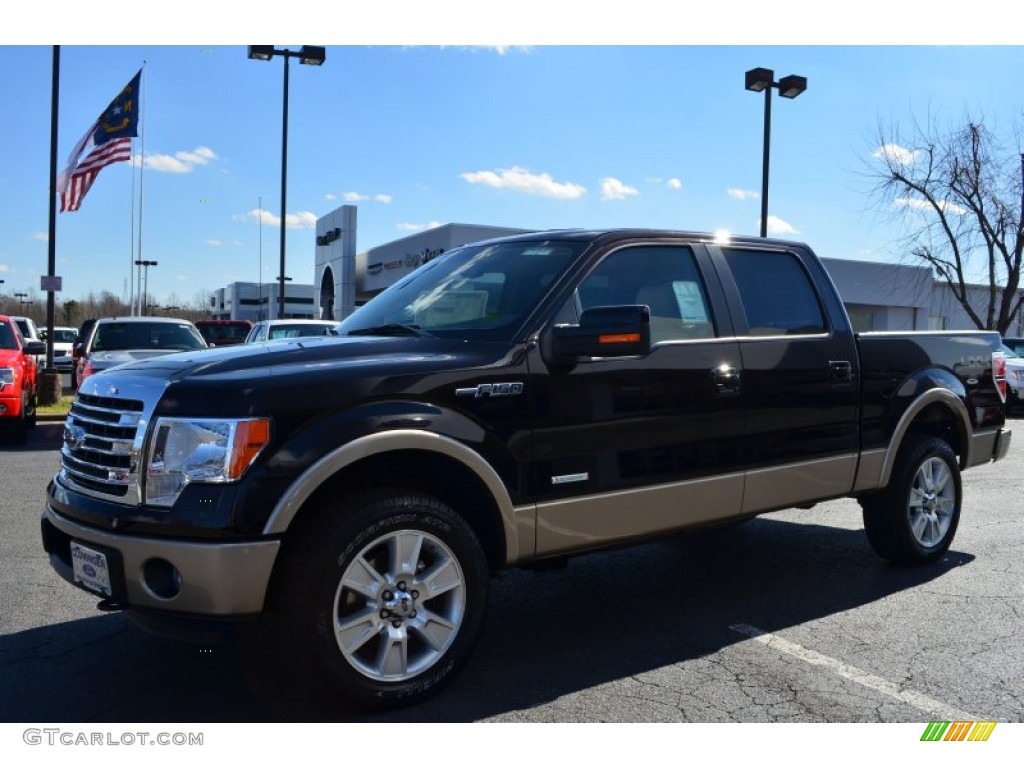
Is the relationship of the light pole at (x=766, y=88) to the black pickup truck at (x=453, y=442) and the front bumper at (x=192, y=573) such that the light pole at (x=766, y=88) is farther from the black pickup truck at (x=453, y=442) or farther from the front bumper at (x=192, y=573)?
the front bumper at (x=192, y=573)

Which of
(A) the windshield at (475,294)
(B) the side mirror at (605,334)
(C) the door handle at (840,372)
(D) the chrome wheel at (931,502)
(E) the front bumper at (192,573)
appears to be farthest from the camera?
(D) the chrome wheel at (931,502)

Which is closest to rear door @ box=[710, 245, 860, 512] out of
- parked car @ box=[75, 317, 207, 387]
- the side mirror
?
the side mirror

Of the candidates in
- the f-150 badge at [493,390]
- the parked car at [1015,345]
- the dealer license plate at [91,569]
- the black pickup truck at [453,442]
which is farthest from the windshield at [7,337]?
the parked car at [1015,345]

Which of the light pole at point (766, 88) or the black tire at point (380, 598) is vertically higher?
the light pole at point (766, 88)

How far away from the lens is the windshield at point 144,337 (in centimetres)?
1266

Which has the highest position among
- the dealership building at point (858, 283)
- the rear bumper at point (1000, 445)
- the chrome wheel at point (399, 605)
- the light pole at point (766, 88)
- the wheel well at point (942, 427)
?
the light pole at point (766, 88)

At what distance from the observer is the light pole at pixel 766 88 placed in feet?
62.3

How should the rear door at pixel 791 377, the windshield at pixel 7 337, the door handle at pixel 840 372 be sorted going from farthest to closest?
1. the windshield at pixel 7 337
2. the door handle at pixel 840 372
3. the rear door at pixel 791 377

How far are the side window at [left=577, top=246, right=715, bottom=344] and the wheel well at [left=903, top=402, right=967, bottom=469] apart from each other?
195 cm

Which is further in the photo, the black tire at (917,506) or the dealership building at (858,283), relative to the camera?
the dealership building at (858,283)

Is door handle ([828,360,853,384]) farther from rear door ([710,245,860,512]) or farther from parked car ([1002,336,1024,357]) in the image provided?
parked car ([1002,336,1024,357])

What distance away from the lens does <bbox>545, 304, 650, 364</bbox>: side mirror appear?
12.2 ft

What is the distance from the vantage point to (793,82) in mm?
19484
